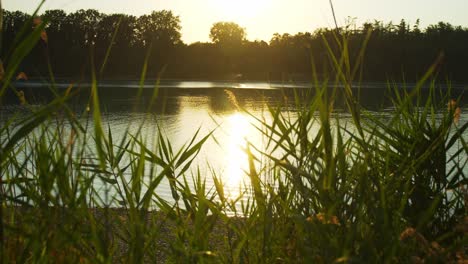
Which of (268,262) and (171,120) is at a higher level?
(268,262)

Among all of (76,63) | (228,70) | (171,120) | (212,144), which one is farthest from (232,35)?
(212,144)

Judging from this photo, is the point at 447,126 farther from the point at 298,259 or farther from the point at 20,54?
the point at 20,54

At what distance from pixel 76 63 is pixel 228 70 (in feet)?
77.4

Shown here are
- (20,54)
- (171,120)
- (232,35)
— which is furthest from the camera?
(232,35)

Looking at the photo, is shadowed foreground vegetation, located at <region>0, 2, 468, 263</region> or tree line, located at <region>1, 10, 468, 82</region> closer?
shadowed foreground vegetation, located at <region>0, 2, 468, 263</region>

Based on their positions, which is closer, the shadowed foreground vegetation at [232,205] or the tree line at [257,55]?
the shadowed foreground vegetation at [232,205]

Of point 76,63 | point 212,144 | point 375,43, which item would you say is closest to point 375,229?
point 212,144

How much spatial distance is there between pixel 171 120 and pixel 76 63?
902 inches

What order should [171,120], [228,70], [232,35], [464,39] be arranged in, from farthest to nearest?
[232,35] < [228,70] < [464,39] < [171,120]

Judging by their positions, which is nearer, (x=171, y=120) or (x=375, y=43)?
(x=171, y=120)

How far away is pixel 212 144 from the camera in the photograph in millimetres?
12742

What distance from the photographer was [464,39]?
54750 mm

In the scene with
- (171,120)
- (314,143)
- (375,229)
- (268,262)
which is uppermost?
(314,143)

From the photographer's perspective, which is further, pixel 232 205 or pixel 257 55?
pixel 257 55
